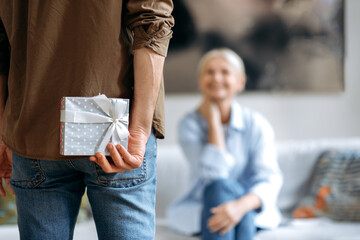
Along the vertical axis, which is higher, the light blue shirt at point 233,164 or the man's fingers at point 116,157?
the man's fingers at point 116,157

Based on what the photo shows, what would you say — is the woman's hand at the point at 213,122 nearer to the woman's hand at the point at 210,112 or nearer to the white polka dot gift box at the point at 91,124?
the woman's hand at the point at 210,112

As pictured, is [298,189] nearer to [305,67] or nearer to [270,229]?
[270,229]

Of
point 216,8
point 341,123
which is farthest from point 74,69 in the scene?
point 341,123

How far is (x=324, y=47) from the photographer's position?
292cm

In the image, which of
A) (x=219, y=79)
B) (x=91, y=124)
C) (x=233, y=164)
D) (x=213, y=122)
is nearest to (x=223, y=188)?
(x=233, y=164)

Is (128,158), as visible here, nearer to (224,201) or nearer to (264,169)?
(224,201)

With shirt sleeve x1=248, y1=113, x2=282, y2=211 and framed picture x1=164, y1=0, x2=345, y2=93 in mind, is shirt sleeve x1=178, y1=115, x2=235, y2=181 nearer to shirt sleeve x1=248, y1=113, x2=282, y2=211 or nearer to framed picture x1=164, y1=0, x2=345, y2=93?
shirt sleeve x1=248, y1=113, x2=282, y2=211

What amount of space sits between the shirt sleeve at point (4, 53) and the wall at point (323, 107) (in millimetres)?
2096

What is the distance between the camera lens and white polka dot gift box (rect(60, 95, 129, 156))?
70 cm

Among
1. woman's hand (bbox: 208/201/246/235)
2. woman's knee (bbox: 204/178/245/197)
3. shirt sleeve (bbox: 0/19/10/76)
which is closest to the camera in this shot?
shirt sleeve (bbox: 0/19/10/76)

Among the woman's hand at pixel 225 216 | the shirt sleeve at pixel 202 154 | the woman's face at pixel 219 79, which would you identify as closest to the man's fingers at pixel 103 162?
the woman's hand at pixel 225 216

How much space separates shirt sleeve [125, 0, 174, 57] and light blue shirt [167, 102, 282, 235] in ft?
3.86

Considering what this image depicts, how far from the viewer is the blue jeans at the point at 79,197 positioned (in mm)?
724

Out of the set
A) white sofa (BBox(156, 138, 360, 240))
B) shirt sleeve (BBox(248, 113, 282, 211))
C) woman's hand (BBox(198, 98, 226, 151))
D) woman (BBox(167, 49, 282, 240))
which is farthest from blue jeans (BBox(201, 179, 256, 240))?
white sofa (BBox(156, 138, 360, 240))
